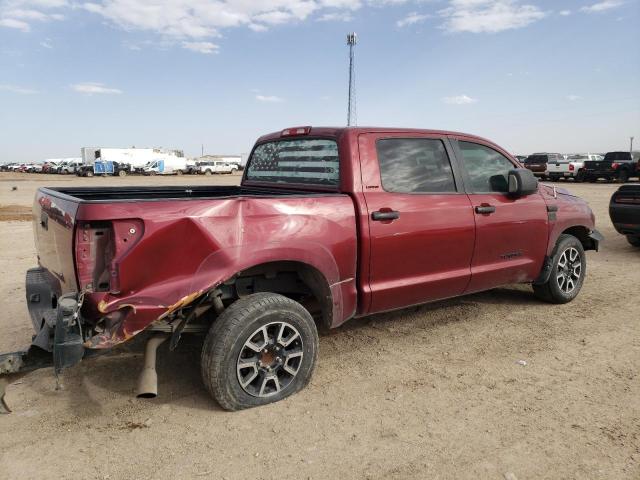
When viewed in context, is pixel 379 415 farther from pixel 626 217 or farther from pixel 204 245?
pixel 626 217

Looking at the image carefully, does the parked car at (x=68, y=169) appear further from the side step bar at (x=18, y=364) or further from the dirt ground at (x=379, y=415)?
the side step bar at (x=18, y=364)

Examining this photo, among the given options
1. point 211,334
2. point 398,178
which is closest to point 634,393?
point 398,178

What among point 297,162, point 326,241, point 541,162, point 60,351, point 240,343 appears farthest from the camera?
point 541,162

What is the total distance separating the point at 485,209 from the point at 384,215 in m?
1.21

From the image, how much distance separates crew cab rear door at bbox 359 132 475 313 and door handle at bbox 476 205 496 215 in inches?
4.2

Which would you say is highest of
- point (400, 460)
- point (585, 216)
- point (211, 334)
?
point (585, 216)

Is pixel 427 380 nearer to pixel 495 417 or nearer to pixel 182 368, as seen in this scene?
pixel 495 417

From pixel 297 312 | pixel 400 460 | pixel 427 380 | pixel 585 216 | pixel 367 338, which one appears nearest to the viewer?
pixel 400 460

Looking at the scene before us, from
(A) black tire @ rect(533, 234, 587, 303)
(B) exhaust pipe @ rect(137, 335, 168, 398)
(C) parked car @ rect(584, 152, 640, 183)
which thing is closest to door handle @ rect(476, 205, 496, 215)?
(A) black tire @ rect(533, 234, 587, 303)

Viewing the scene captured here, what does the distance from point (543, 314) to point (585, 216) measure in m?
1.27

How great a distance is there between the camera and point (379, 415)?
10.5ft

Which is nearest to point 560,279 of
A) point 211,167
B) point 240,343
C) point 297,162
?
point 297,162

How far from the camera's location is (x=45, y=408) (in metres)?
3.29

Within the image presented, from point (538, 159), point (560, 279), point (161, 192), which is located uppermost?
point (538, 159)
